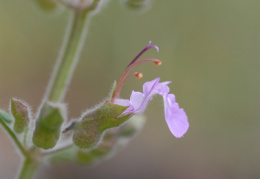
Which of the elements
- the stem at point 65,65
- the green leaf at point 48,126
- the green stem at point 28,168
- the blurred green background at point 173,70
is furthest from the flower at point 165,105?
the blurred green background at point 173,70

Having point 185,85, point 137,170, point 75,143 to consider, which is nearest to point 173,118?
point 75,143

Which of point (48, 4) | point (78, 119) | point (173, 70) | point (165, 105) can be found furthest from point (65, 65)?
point (173, 70)

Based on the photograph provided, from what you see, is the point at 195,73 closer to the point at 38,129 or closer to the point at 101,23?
the point at 101,23

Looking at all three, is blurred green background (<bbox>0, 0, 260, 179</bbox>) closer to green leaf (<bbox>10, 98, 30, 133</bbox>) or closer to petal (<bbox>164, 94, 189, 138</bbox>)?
green leaf (<bbox>10, 98, 30, 133</bbox>)

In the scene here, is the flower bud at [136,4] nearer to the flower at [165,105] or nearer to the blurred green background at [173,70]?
the flower at [165,105]

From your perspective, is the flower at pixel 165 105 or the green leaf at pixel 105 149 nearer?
the flower at pixel 165 105

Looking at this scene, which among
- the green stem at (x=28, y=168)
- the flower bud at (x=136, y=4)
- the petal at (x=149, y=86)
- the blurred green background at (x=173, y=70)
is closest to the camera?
the petal at (x=149, y=86)
